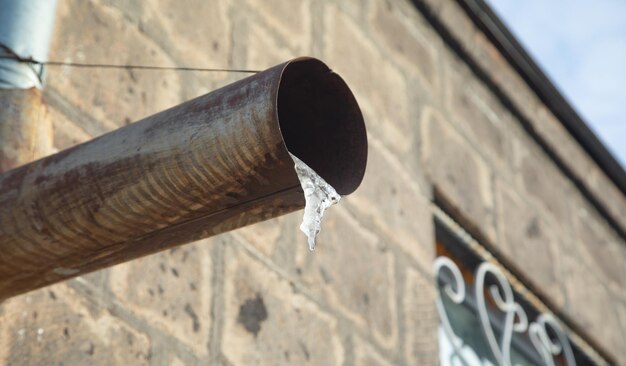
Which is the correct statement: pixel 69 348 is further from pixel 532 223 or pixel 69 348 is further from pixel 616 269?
pixel 616 269

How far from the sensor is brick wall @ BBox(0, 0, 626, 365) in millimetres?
1856

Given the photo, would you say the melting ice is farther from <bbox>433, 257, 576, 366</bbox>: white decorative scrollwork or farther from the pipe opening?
<bbox>433, 257, 576, 366</bbox>: white decorative scrollwork

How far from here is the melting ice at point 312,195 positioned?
1.23 metres

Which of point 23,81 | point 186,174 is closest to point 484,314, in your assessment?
point 23,81

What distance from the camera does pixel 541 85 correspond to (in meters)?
3.72

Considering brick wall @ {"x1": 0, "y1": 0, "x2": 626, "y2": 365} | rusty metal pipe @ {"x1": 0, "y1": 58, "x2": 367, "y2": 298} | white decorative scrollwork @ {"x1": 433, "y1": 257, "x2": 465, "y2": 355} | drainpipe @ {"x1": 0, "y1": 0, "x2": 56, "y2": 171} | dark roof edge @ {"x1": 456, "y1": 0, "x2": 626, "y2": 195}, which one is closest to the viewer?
rusty metal pipe @ {"x1": 0, "y1": 58, "x2": 367, "y2": 298}

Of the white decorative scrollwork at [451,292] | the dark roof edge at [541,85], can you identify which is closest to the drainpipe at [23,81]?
the white decorative scrollwork at [451,292]

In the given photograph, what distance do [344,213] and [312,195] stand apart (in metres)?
1.28

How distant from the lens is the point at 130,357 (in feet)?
5.94

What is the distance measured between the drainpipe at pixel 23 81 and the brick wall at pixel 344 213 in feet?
0.13

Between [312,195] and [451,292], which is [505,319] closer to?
[451,292]

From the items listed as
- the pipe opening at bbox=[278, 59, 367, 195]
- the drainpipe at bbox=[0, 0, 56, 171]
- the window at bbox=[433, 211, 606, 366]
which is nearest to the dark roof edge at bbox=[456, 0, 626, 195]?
the window at bbox=[433, 211, 606, 366]

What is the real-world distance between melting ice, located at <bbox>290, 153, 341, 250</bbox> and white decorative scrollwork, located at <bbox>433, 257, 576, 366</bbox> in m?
1.64

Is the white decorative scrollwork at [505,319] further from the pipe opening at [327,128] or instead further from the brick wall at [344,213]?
the pipe opening at [327,128]
